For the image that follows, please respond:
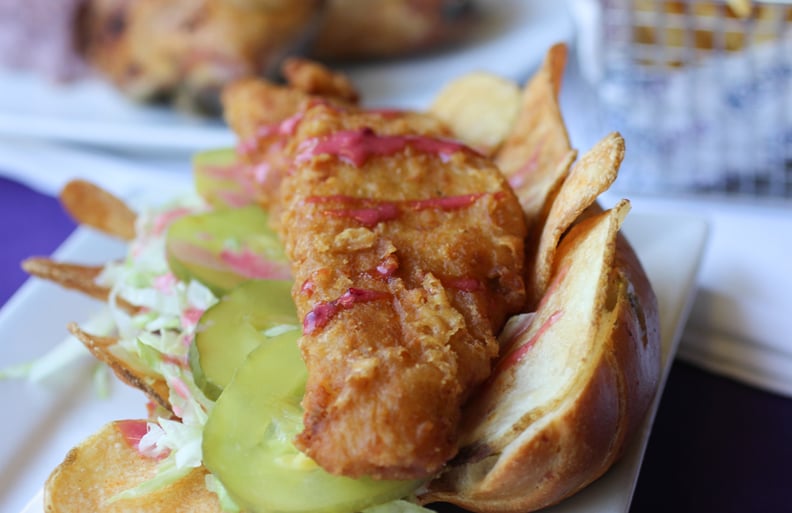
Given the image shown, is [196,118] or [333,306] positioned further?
[196,118]

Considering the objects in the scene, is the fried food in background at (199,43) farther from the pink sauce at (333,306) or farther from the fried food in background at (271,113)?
the pink sauce at (333,306)

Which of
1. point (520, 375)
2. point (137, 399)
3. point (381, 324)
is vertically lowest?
point (137, 399)

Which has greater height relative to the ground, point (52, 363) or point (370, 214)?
point (370, 214)

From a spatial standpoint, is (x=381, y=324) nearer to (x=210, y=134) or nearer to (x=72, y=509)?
(x=72, y=509)

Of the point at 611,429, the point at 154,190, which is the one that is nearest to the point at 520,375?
the point at 611,429

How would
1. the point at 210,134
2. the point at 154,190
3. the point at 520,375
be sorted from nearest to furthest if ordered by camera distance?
the point at 520,375, the point at 154,190, the point at 210,134

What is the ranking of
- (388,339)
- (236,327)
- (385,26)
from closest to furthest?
1. (388,339)
2. (236,327)
3. (385,26)

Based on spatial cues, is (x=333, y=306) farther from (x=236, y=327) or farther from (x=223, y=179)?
(x=223, y=179)

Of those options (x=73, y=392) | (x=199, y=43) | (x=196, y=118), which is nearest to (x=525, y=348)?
(x=73, y=392)
